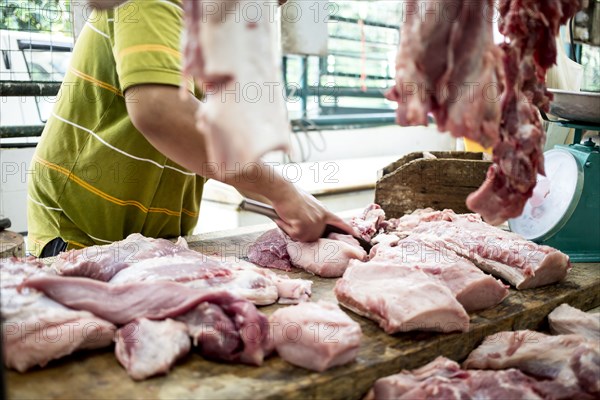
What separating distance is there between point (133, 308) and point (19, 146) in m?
3.03

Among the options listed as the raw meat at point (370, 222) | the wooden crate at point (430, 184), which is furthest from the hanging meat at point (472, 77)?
the wooden crate at point (430, 184)

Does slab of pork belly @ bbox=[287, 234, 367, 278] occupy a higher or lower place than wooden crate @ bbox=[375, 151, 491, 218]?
lower

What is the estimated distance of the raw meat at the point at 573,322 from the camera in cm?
208

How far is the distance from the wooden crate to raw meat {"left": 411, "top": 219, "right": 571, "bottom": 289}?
477mm

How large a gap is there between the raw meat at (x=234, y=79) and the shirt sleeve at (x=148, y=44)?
3.03 feet

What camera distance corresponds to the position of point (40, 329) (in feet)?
5.32

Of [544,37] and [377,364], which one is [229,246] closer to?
[377,364]

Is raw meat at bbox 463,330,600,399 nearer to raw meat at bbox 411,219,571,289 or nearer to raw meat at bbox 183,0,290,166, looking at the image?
raw meat at bbox 411,219,571,289

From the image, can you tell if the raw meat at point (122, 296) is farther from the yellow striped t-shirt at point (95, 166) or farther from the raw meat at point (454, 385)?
the yellow striped t-shirt at point (95, 166)

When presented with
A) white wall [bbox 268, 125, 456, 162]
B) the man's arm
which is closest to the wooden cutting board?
the man's arm

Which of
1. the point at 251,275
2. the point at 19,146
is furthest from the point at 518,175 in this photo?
the point at 19,146

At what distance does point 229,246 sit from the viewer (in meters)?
2.89

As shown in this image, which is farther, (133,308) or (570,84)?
(570,84)

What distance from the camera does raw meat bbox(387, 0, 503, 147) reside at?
1578 millimetres
